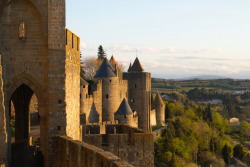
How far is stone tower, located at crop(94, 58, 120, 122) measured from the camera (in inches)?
1416

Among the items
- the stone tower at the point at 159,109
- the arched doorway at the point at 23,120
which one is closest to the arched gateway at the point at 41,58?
the arched doorway at the point at 23,120

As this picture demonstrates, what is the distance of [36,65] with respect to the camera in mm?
11305

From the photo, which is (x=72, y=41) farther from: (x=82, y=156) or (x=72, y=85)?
(x=82, y=156)

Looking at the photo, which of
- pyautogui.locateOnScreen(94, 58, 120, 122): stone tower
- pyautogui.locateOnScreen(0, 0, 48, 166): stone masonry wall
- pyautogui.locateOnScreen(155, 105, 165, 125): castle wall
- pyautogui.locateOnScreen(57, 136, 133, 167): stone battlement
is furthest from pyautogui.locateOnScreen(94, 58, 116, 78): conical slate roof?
pyautogui.locateOnScreen(57, 136, 133, 167): stone battlement

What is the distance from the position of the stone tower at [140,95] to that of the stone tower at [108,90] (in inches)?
248

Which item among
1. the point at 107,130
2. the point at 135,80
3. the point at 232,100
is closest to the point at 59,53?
the point at 107,130

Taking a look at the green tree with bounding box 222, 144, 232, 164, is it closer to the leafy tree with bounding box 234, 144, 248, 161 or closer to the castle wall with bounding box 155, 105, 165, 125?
the leafy tree with bounding box 234, 144, 248, 161

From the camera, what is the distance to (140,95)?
42844mm

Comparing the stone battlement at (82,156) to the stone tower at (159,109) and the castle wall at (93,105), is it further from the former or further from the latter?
the stone tower at (159,109)

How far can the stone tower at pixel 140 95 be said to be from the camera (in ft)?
140

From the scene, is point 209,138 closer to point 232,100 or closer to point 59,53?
point 59,53

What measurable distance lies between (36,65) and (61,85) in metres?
1.09

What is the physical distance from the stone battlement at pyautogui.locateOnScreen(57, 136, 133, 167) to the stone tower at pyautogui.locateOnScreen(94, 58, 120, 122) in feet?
81.6

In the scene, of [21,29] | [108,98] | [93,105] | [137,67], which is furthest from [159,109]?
[21,29]
